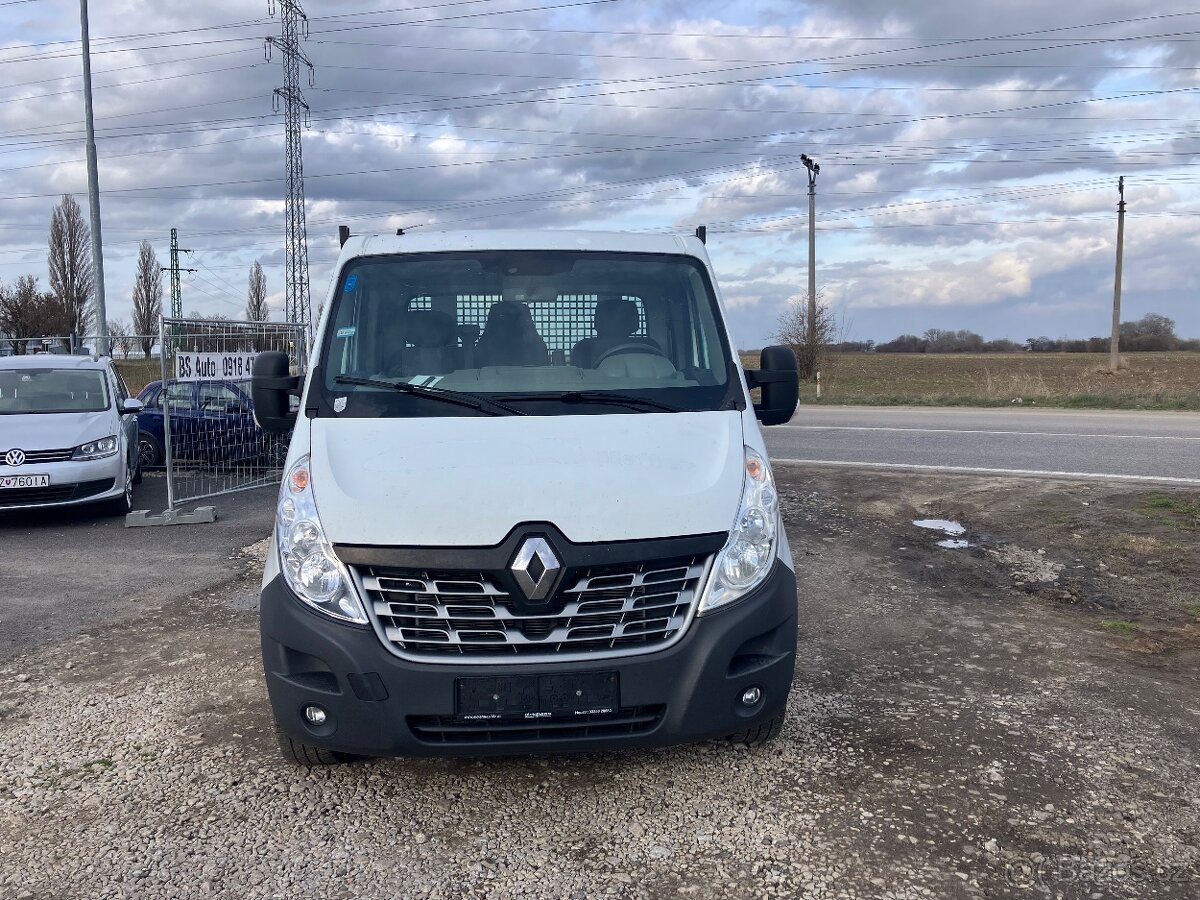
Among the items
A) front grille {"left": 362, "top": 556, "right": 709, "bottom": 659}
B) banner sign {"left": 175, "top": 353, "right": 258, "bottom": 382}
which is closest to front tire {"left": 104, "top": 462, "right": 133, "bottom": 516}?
banner sign {"left": 175, "top": 353, "right": 258, "bottom": 382}

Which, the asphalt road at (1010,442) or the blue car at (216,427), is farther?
the asphalt road at (1010,442)

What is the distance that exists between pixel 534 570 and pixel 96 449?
26.7 ft

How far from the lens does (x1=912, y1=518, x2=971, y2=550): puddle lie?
8406 mm

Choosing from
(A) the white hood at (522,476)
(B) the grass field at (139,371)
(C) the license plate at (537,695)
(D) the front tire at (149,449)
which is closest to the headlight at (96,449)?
(D) the front tire at (149,449)

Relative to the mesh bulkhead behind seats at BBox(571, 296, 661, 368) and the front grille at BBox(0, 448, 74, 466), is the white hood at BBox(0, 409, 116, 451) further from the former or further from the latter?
the mesh bulkhead behind seats at BBox(571, 296, 661, 368)

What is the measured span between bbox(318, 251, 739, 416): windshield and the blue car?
7.25 m

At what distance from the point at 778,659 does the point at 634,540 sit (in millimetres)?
726

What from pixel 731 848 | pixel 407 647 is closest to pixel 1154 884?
pixel 731 848

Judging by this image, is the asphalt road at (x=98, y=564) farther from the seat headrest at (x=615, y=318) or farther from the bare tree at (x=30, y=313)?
the bare tree at (x=30, y=313)

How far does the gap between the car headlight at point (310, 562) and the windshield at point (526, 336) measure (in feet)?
2.01

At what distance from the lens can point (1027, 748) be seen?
4168 mm

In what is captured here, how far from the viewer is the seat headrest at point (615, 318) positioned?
468 centimetres

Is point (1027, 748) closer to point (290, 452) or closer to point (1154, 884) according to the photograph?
point (1154, 884)

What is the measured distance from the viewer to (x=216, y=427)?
12.0 meters
